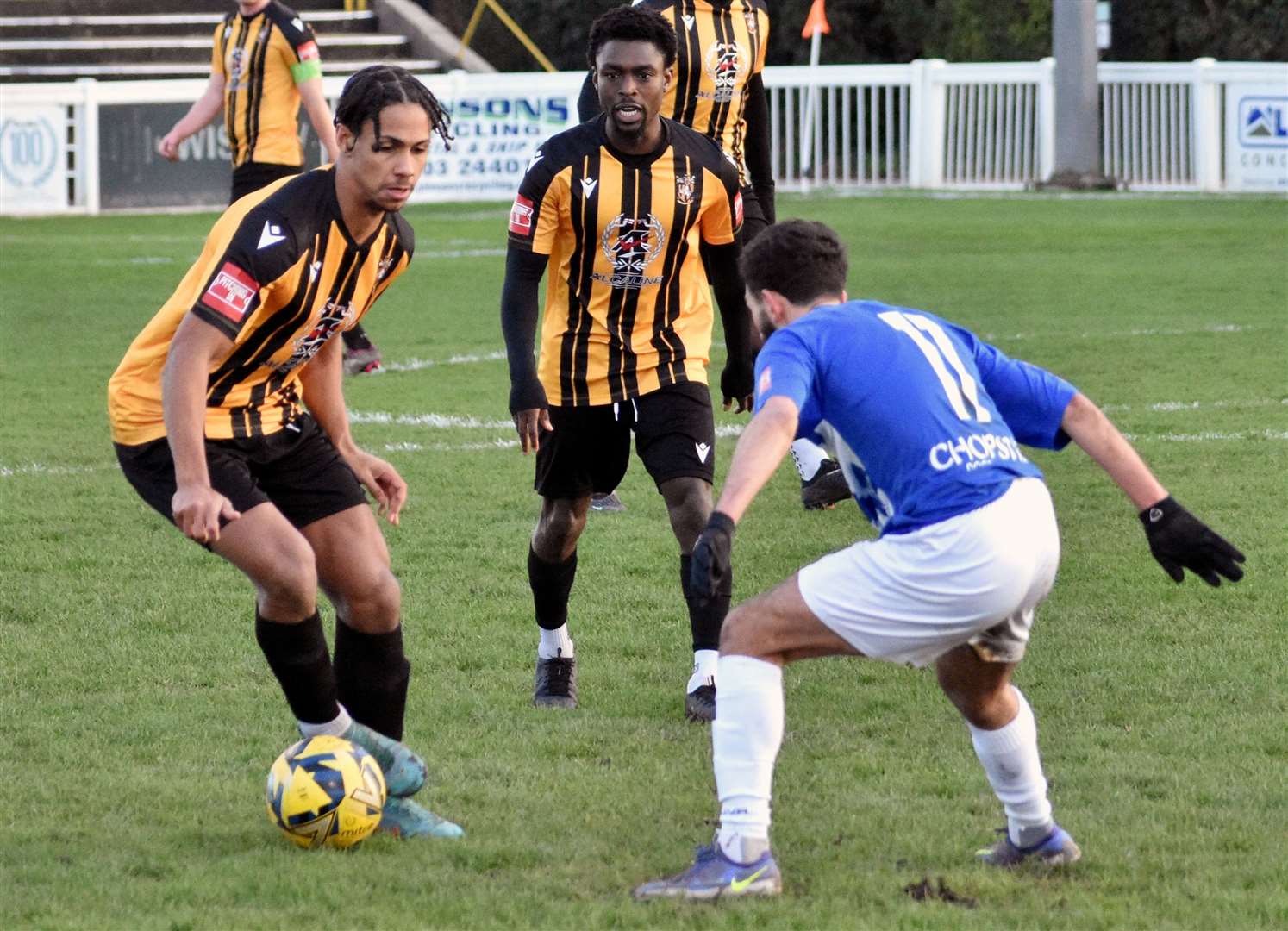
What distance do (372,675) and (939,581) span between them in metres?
1.50

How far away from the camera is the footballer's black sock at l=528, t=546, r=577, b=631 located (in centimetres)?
582

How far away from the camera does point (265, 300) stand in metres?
4.41

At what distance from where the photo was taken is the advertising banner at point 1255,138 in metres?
23.5

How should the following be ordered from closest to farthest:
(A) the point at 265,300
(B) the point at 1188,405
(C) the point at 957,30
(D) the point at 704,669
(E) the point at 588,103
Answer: (A) the point at 265,300, (D) the point at 704,669, (E) the point at 588,103, (B) the point at 1188,405, (C) the point at 957,30

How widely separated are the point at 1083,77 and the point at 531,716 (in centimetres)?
2020

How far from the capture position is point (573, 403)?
583cm

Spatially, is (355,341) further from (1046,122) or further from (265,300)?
(1046,122)

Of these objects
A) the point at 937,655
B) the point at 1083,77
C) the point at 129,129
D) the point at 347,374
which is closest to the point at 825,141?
the point at 1083,77

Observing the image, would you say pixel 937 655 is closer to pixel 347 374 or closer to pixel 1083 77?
pixel 347 374

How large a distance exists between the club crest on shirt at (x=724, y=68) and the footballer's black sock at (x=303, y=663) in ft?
12.7

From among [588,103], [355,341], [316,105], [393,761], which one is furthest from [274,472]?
[355,341]

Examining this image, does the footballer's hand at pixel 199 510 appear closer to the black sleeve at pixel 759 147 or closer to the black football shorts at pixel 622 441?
the black football shorts at pixel 622 441

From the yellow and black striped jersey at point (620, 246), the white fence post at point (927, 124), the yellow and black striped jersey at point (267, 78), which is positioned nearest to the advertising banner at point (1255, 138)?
the white fence post at point (927, 124)

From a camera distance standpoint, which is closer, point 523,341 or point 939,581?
point 939,581
